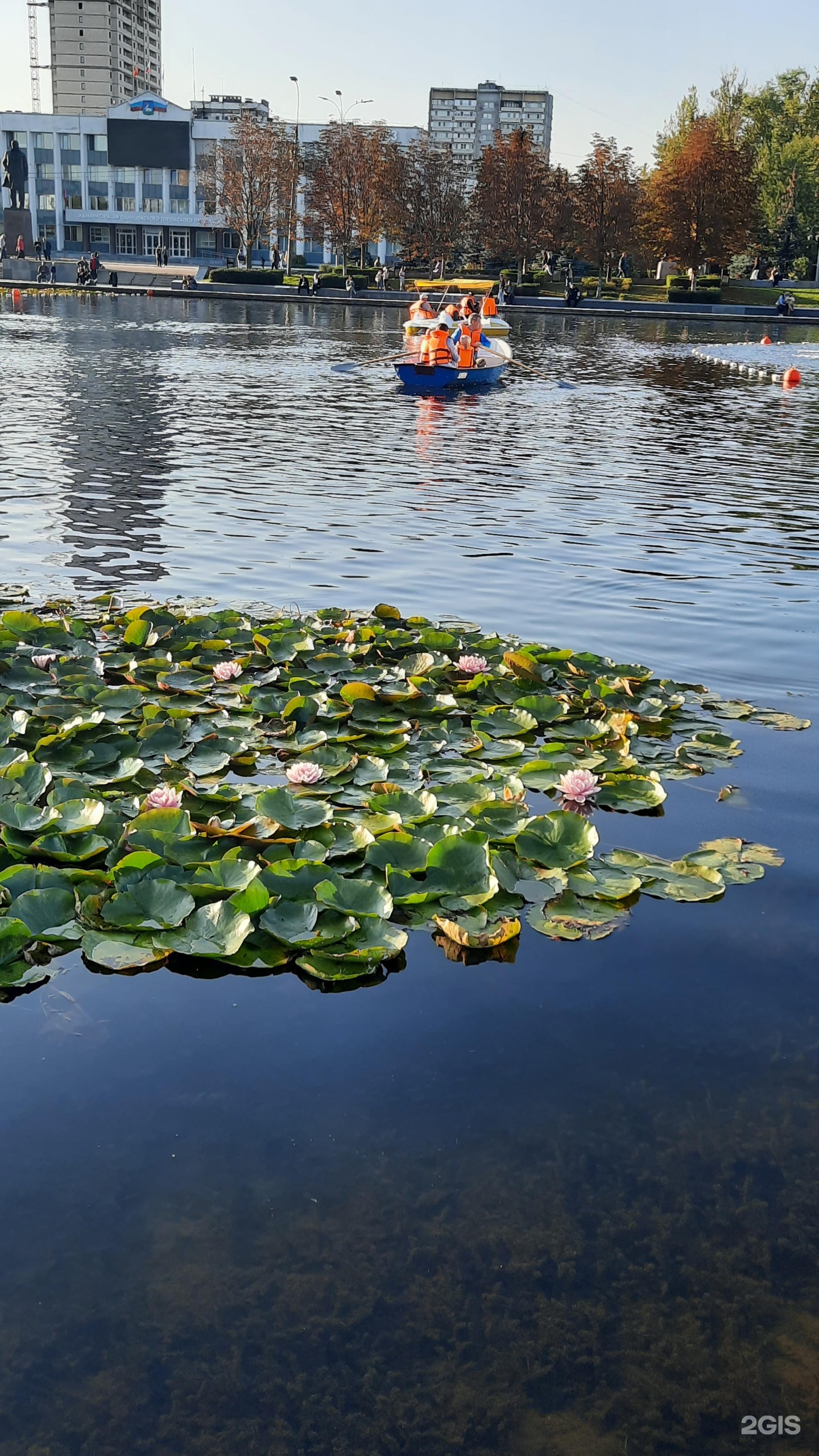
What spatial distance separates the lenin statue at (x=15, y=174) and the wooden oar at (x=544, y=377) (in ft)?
159

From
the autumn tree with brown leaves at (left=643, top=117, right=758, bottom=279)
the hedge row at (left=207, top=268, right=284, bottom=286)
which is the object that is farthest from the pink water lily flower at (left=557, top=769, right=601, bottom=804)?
the autumn tree with brown leaves at (left=643, top=117, right=758, bottom=279)

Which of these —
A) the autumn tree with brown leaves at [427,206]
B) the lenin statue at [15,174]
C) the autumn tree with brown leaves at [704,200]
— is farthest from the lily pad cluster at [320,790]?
the autumn tree with brown leaves at [427,206]

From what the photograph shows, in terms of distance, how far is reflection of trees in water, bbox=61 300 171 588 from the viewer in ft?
33.6

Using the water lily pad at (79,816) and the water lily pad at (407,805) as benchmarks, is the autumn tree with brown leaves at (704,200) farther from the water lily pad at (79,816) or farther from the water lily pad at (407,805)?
the water lily pad at (79,816)

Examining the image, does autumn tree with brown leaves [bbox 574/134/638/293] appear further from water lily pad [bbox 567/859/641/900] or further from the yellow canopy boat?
water lily pad [bbox 567/859/641/900]

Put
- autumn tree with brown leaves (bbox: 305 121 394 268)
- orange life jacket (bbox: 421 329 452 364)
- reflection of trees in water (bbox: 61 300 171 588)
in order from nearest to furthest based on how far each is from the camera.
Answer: reflection of trees in water (bbox: 61 300 171 588)
orange life jacket (bbox: 421 329 452 364)
autumn tree with brown leaves (bbox: 305 121 394 268)

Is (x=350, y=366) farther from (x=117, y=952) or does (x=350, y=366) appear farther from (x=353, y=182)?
(x=353, y=182)

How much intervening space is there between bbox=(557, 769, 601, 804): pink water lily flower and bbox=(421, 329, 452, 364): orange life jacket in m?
21.6

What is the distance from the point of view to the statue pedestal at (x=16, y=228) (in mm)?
70562

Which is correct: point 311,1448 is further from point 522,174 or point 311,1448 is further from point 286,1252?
point 522,174

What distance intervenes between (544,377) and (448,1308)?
2937 centimetres

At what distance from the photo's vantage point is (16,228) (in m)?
71.4

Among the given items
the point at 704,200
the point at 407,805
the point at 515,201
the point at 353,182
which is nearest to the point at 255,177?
the point at 353,182

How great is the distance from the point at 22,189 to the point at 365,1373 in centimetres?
7734
